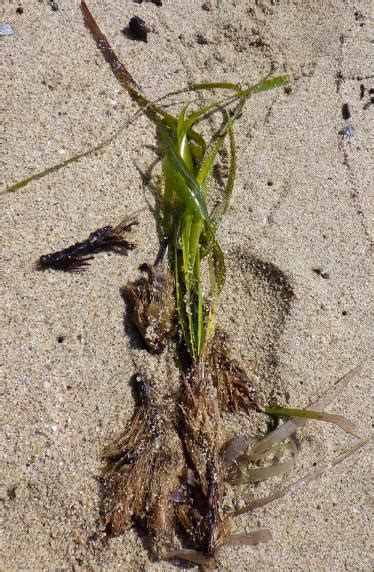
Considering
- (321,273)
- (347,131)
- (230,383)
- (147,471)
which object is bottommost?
(147,471)

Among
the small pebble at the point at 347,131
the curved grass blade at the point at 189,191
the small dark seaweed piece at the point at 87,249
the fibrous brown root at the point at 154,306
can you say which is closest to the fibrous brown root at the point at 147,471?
the fibrous brown root at the point at 154,306

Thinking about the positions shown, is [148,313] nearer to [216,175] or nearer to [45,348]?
[45,348]

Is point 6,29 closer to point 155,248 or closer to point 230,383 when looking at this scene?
point 155,248

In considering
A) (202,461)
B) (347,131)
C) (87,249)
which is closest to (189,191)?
(87,249)

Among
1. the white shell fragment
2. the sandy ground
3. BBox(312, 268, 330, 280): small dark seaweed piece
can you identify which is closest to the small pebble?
the sandy ground

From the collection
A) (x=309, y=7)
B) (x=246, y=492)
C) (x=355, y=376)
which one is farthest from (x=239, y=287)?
(x=309, y=7)

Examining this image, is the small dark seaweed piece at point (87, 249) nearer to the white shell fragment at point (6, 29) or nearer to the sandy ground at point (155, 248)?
the sandy ground at point (155, 248)
